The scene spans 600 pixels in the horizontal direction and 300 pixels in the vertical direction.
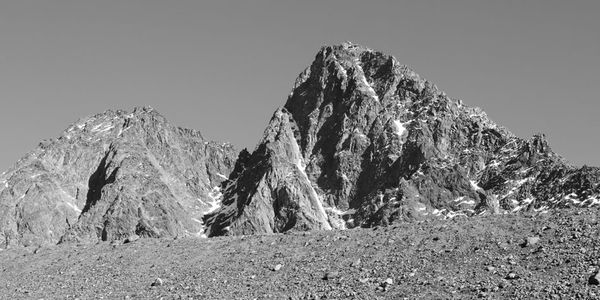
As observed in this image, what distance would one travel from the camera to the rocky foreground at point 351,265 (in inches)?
1518

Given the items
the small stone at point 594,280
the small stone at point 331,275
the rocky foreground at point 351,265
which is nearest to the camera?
the small stone at point 594,280

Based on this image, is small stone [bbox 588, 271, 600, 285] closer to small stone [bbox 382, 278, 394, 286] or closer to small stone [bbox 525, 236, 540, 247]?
small stone [bbox 525, 236, 540, 247]

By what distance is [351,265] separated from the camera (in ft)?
144

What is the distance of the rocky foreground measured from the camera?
3856cm

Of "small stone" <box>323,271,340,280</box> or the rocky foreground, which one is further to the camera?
"small stone" <box>323,271,340,280</box>

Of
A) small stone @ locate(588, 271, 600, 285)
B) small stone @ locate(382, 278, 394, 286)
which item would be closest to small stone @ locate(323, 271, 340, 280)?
small stone @ locate(382, 278, 394, 286)

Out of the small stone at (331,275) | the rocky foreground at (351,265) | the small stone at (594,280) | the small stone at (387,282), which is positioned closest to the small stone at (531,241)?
the rocky foreground at (351,265)

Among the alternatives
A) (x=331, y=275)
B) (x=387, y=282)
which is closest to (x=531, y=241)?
(x=387, y=282)

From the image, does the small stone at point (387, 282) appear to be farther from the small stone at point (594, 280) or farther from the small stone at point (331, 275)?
the small stone at point (594, 280)

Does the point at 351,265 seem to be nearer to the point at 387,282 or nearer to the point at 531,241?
the point at 387,282

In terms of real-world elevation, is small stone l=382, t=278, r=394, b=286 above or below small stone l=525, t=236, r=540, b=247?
below

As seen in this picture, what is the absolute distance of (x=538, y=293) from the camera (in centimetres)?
3616

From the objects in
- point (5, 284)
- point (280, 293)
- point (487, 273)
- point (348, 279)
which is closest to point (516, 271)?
point (487, 273)

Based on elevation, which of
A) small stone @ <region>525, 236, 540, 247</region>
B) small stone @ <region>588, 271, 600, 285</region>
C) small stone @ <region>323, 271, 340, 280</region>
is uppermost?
small stone @ <region>525, 236, 540, 247</region>
